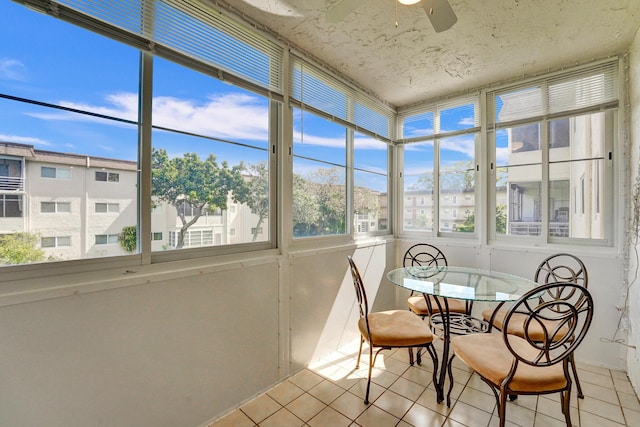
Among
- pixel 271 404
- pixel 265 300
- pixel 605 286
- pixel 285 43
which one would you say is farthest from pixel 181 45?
pixel 605 286

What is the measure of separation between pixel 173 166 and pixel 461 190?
2.88 m

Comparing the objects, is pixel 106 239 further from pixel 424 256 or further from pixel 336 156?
pixel 424 256

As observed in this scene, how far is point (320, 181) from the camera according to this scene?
2623 mm

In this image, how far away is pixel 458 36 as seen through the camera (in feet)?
6.96

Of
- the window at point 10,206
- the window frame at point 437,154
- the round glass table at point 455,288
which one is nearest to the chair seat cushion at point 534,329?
the round glass table at point 455,288

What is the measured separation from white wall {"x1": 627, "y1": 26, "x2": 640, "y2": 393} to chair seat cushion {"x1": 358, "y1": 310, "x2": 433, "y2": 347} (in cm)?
154

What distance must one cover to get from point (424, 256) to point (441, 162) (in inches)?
44.2

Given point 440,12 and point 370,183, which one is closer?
point 440,12

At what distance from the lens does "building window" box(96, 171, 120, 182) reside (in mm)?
1395

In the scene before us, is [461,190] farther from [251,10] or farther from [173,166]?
[173,166]

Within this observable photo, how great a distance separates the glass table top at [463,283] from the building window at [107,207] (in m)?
1.85

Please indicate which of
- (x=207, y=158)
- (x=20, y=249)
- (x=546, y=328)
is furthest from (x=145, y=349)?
(x=546, y=328)

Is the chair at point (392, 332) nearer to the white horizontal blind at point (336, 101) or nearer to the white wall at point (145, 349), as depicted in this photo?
the white wall at point (145, 349)

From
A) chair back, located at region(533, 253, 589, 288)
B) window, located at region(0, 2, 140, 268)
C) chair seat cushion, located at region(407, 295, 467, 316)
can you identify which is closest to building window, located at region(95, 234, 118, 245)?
window, located at region(0, 2, 140, 268)
